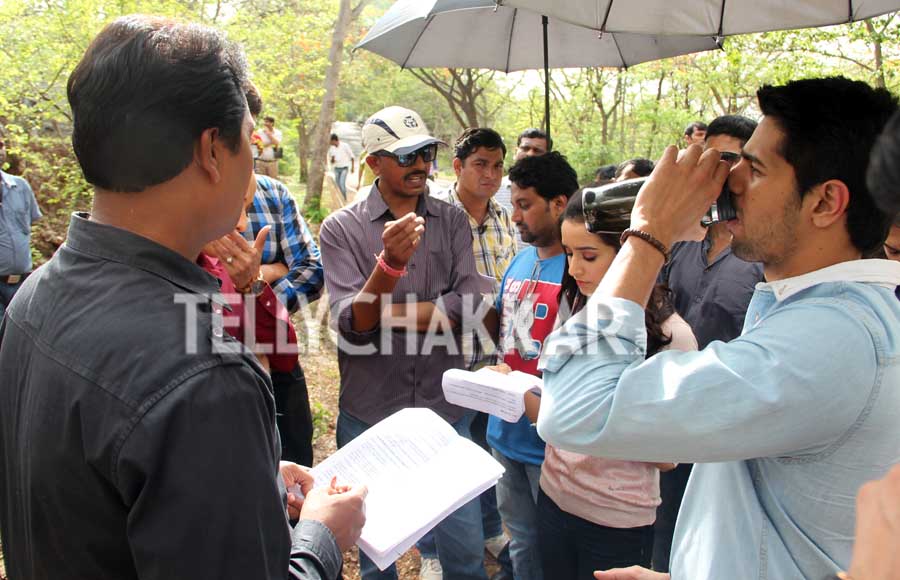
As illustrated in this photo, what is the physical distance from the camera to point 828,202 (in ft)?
3.96

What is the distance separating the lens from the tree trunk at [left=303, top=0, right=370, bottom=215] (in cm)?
1200

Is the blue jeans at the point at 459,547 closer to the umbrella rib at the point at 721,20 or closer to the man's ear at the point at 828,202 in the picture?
the man's ear at the point at 828,202

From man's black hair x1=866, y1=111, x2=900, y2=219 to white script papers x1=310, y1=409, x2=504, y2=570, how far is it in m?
1.25

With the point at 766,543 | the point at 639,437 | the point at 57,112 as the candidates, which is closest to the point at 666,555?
the point at 766,543

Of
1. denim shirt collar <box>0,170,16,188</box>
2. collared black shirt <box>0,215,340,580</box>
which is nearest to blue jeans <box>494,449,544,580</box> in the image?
collared black shirt <box>0,215,340,580</box>

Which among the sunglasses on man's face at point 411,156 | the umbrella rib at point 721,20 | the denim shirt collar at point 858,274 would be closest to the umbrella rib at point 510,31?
the sunglasses on man's face at point 411,156

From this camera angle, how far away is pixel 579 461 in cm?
225

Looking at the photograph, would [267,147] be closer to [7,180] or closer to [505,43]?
[7,180]

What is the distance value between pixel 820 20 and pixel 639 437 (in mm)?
2169

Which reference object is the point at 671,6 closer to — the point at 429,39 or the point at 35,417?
the point at 429,39

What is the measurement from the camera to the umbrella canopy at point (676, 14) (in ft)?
8.15

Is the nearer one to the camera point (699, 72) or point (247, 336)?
point (247, 336)

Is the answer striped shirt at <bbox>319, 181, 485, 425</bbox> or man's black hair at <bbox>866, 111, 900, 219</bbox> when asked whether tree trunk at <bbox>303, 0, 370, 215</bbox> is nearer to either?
striped shirt at <bbox>319, 181, 485, 425</bbox>

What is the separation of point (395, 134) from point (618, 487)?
193 centimetres
